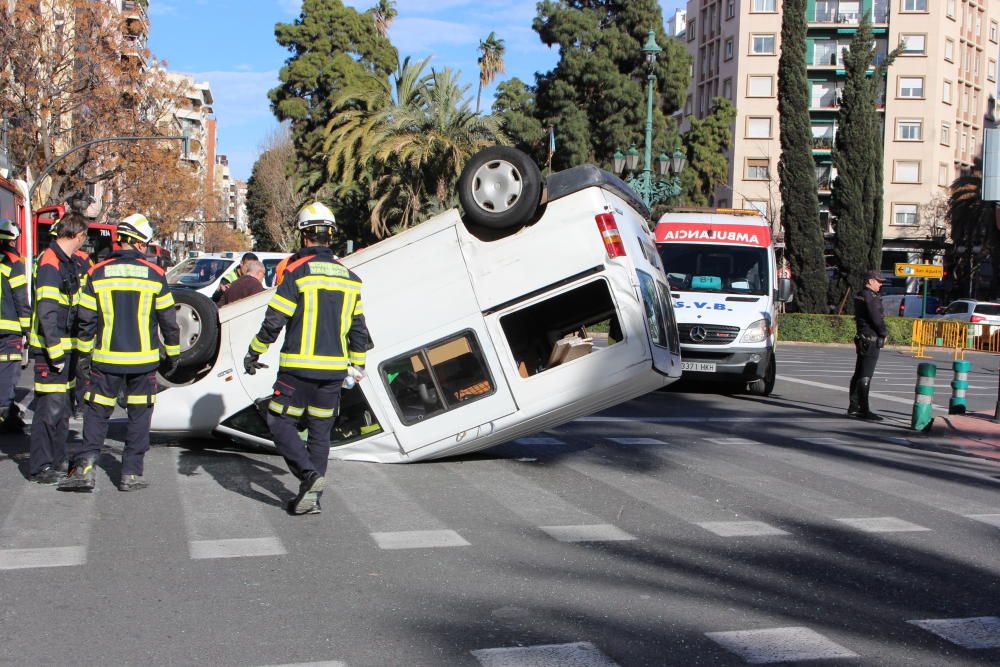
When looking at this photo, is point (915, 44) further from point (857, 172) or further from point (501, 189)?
point (501, 189)

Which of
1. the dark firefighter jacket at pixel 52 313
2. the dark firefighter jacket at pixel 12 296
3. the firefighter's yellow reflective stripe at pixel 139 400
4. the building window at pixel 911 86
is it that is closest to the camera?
the firefighter's yellow reflective stripe at pixel 139 400

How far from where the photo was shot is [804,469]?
9609 mm

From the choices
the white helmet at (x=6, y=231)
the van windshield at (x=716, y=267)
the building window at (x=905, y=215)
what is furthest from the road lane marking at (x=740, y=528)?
the building window at (x=905, y=215)

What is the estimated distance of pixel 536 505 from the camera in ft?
25.0

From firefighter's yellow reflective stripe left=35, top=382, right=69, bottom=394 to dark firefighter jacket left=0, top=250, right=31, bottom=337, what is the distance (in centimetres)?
134

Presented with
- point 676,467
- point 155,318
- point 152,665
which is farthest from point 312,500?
point 676,467

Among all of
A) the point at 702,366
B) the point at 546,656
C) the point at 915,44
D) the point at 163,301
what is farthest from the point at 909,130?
the point at 546,656

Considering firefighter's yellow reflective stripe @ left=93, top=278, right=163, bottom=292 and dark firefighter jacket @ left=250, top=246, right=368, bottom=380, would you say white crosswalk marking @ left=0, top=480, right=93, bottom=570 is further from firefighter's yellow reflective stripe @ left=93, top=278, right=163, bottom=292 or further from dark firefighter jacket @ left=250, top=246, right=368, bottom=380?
dark firefighter jacket @ left=250, top=246, right=368, bottom=380

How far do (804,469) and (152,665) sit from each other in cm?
663

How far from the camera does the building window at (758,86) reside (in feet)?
238

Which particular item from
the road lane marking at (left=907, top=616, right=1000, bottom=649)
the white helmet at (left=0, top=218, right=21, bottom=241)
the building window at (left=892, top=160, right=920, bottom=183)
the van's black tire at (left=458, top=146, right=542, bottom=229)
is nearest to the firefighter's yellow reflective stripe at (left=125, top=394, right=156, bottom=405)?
the white helmet at (left=0, top=218, right=21, bottom=241)

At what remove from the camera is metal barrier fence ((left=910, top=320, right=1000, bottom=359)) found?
34.8 meters

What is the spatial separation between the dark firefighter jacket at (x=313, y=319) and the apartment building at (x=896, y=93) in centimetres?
6380

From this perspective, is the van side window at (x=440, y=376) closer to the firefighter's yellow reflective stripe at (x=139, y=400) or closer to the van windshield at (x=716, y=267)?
the firefighter's yellow reflective stripe at (x=139, y=400)
